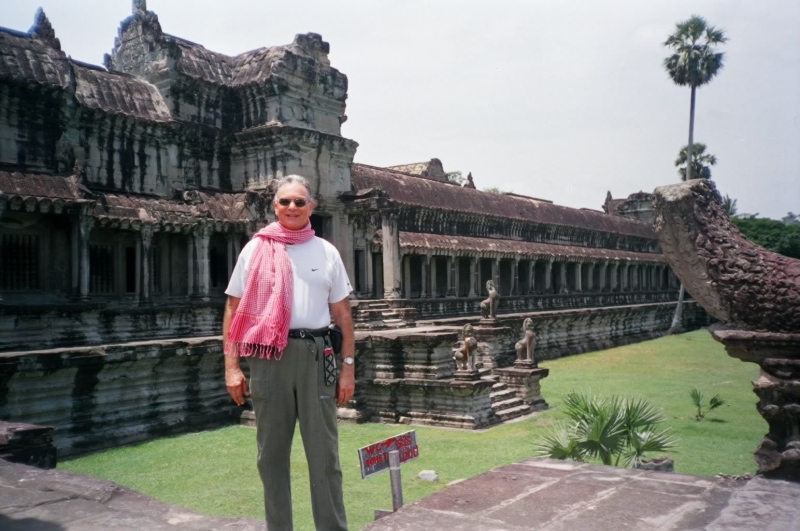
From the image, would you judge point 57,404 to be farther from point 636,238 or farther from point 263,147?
point 636,238

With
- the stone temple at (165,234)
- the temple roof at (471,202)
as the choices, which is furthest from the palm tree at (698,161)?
the stone temple at (165,234)

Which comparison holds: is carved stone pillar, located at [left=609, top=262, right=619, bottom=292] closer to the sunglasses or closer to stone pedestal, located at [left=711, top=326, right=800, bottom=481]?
stone pedestal, located at [left=711, top=326, right=800, bottom=481]

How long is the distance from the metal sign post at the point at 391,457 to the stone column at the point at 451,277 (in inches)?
912

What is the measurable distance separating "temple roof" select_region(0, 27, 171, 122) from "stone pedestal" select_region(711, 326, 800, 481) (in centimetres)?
1374

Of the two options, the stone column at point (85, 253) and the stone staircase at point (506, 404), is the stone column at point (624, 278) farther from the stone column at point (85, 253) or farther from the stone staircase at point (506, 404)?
the stone column at point (85, 253)

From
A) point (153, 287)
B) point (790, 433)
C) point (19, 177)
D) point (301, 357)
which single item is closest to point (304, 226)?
point (301, 357)

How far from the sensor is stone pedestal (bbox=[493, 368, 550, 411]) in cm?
1388

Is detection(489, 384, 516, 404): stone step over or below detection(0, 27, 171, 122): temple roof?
below

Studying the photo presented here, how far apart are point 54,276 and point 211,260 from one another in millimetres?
3853

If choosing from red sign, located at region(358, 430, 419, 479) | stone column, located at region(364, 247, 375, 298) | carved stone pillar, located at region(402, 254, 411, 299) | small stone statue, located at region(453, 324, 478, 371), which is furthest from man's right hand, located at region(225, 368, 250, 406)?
carved stone pillar, located at region(402, 254, 411, 299)

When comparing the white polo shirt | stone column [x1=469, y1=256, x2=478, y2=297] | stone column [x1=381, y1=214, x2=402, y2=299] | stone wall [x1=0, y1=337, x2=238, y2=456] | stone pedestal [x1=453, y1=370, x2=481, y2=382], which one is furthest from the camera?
stone column [x1=469, y1=256, x2=478, y2=297]

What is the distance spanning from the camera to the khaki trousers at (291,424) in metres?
3.50

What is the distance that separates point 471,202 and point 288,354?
29972 millimetres

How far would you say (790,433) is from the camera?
4.12 metres
